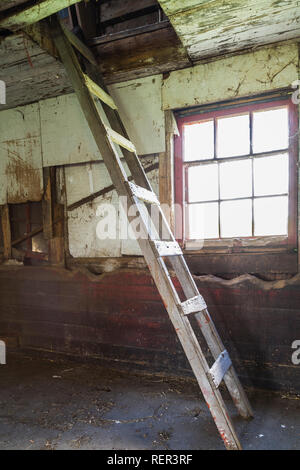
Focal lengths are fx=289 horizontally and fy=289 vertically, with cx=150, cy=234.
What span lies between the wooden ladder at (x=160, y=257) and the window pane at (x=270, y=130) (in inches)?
46.0

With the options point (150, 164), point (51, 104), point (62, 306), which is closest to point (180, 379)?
point (62, 306)

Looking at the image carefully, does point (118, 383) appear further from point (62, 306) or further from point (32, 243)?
point (32, 243)

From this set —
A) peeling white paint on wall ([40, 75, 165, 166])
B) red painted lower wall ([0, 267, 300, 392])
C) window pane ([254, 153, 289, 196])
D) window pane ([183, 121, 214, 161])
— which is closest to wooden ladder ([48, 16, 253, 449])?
peeling white paint on wall ([40, 75, 165, 166])

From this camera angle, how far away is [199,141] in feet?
9.75

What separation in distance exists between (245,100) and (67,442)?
318 centimetres

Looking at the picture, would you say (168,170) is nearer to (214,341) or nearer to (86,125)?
(86,125)

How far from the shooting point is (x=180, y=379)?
285cm

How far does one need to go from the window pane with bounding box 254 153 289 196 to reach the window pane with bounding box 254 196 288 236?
0.08 metres

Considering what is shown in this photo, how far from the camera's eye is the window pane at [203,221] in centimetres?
292

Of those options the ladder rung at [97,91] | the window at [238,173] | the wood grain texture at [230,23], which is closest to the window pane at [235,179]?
the window at [238,173]

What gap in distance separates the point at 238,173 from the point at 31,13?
213cm

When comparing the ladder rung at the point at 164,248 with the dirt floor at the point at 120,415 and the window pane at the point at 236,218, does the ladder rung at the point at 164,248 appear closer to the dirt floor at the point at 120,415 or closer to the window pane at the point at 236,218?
the window pane at the point at 236,218

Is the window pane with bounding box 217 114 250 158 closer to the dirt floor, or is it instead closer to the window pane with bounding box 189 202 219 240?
the window pane with bounding box 189 202 219 240

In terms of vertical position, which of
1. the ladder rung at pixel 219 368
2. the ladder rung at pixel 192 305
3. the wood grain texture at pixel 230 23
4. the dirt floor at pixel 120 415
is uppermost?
the wood grain texture at pixel 230 23
